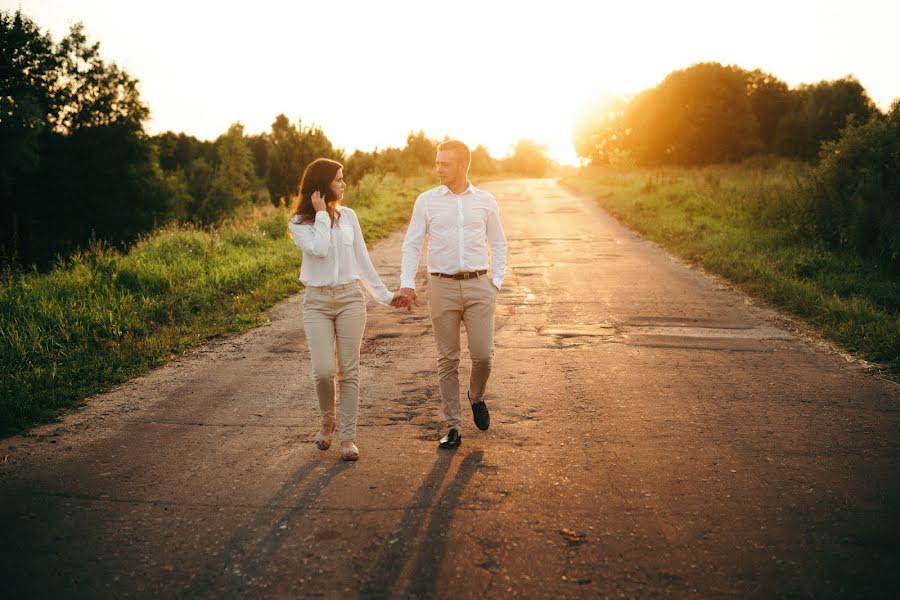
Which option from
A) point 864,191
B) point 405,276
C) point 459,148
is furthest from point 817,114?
point 405,276

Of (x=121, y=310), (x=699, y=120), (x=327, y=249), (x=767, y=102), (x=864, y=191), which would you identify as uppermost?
(x=767, y=102)

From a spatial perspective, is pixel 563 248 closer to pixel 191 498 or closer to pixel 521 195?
pixel 191 498

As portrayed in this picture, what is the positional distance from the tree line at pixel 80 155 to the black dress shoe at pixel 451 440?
24743mm

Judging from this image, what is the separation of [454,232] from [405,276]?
47 cm

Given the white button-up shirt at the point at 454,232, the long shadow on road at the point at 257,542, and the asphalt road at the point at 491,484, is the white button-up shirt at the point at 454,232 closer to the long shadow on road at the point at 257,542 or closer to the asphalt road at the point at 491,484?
the asphalt road at the point at 491,484

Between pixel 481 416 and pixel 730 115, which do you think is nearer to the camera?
pixel 481 416

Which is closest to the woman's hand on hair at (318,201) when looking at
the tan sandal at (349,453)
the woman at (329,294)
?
the woman at (329,294)

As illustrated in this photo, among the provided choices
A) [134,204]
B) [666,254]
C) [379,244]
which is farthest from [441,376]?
[134,204]

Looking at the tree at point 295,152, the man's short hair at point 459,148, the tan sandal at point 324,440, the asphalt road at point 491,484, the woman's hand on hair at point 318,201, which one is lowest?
the asphalt road at point 491,484

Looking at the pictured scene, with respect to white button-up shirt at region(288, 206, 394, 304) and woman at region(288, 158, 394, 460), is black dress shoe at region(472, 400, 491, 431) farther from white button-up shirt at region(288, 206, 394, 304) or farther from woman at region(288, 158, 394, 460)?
white button-up shirt at region(288, 206, 394, 304)

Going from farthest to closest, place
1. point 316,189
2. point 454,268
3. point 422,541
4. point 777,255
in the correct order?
point 777,255
point 454,268
point 316,189
point 422,541

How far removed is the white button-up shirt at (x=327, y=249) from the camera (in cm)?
454

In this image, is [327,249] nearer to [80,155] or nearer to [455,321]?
[455,321]

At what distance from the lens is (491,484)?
13.5ft
